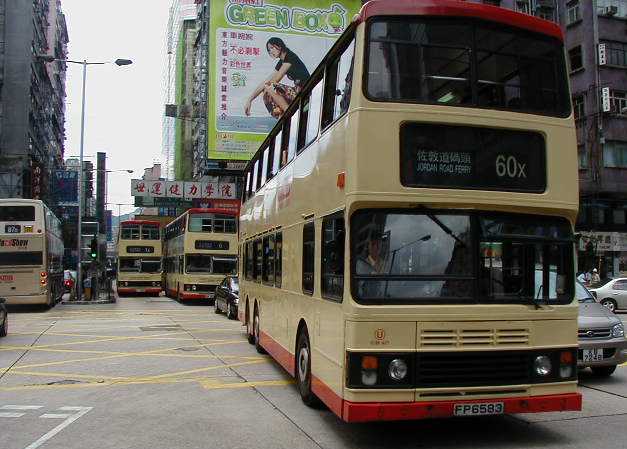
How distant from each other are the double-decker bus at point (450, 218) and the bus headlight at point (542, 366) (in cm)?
1

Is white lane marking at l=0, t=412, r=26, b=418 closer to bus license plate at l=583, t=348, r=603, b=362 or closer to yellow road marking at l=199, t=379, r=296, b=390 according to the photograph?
yellow road marking at l=199, t=379, r=296, b=390

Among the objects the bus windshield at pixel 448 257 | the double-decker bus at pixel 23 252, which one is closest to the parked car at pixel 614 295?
the bus windshield at pixel 448 257

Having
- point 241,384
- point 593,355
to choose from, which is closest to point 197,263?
point 241,384

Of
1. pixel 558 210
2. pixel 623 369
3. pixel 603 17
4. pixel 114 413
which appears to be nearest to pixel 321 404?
pixel 114 413

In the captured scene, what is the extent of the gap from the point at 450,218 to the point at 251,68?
110 feet

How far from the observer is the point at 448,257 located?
6.04 meters

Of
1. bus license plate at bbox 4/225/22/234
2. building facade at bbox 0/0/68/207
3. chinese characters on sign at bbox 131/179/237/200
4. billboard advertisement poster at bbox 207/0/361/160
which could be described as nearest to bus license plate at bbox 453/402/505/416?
bus license plate at bbox 4/225/22/234

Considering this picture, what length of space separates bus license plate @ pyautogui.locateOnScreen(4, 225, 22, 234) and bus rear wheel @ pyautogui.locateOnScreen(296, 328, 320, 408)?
2033 centimetres

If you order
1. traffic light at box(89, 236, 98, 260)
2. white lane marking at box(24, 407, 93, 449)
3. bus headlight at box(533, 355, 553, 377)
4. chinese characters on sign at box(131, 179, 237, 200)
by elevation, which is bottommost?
white lane marking at box(24, 407, 93, 449)

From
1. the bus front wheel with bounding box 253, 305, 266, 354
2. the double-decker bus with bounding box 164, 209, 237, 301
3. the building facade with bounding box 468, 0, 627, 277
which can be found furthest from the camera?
the building facade with bounding box 468, 0, 627, 277

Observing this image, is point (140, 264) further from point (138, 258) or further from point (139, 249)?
point (139, 249)

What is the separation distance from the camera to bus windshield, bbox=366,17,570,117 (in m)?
6.19

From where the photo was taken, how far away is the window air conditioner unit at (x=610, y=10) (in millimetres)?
37484

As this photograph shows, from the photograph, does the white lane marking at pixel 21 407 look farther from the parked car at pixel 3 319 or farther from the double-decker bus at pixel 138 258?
the double-decker bus at pixel 138 258
